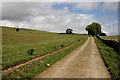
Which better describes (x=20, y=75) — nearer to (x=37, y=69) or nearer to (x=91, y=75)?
(x=37, y=69)

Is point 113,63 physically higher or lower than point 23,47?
lower

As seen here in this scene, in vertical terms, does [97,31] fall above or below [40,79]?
above

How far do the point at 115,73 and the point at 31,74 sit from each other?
6.60 m

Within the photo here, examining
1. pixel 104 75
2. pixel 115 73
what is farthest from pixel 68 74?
pixel 115 73

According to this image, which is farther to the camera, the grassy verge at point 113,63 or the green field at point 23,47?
the green field at point 23,47

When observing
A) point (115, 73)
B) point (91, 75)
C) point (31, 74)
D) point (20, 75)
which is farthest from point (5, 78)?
point (115, 73)

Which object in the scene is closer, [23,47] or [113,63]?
[113,63]

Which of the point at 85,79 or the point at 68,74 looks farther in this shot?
the point at 68,74

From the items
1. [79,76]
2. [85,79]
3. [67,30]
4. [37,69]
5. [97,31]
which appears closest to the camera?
[85,79]

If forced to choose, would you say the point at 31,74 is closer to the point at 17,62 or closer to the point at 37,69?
the point at 37,69

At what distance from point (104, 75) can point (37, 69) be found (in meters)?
5.58

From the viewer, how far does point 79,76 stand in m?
6.94

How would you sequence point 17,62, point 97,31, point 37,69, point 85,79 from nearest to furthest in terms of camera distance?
1. point 85,79
2. point 37,69
3. point 17,62
4. point 97,31

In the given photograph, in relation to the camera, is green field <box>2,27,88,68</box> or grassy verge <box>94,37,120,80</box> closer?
grassy verge <box>94,37,120,80</box>
